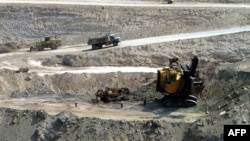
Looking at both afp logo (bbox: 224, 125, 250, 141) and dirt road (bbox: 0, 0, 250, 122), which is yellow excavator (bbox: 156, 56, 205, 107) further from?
afp logo (bbox: 224, 125, 250, 141)

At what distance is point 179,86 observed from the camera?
105 ft

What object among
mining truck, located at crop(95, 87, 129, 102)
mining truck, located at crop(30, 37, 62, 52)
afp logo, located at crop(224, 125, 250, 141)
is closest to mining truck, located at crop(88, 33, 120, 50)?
mining truck, located at crop(30, 37, 62, 52)

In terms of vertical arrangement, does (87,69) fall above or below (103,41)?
below

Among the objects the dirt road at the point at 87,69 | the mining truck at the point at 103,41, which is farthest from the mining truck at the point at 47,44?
the mining truck at the point at 103,41

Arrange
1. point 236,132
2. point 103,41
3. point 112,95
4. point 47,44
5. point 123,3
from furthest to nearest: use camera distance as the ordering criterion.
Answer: point 123,3 < point 47,44 < point 103,41 < point 112,95 < point 236,132

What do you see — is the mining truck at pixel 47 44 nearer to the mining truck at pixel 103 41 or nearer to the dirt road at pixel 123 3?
the mining truck at pixel 103 41

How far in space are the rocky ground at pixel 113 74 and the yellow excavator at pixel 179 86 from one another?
50 centimetres

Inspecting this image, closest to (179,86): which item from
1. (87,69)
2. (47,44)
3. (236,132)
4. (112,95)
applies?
(112,95)

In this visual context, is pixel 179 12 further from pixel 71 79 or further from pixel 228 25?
pixel 71 79

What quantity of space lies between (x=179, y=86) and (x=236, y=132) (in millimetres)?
7240

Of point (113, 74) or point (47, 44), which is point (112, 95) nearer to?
point (113, 74)

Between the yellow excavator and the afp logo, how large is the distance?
5.57 m

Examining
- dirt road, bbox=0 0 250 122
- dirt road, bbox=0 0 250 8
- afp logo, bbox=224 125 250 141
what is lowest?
dirt road, bbox=0 0 250 122

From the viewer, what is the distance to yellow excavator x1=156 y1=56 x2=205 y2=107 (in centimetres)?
3175
